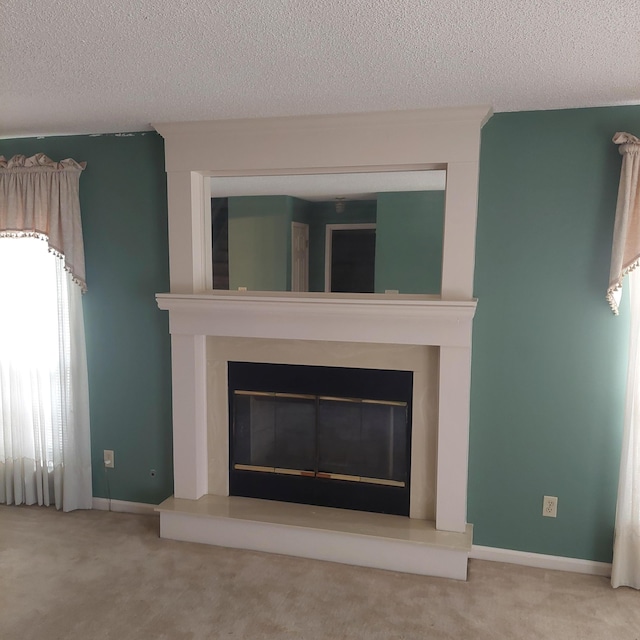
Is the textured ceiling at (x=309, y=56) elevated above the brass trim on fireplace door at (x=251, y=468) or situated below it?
above

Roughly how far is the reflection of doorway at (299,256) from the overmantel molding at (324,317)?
0.08 m

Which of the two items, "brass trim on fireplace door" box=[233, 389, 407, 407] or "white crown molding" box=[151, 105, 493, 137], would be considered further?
"brass trim on fireplace door" box=[233, 389, 407, 407]

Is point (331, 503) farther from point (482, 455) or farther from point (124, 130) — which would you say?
point (124, 130)

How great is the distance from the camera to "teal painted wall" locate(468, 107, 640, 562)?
9.71ft

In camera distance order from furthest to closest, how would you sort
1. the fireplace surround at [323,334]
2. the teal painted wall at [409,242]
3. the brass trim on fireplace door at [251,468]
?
1. the brass trim on fireplace door at [251,468]
2. the teal painted wall at [409,242]
3. the fireplace surround at [323,334]

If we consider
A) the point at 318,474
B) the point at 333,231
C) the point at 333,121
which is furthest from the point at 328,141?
the point at 318,474

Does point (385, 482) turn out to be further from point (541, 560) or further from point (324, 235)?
point (324, 235)

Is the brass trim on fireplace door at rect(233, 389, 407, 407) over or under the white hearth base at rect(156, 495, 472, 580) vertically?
over

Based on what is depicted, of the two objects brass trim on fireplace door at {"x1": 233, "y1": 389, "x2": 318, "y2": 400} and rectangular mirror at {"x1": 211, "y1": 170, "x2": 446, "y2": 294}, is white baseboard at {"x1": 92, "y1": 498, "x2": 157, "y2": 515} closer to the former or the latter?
brass trim on fireplace door at {"x1": 233, "y1": 389, "x2": 318, "y2": 400}

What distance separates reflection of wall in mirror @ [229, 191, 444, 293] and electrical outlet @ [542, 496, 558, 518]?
123 centimetres

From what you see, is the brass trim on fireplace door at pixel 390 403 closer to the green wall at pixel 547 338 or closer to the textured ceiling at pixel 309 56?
the green wall at pixel 547 338

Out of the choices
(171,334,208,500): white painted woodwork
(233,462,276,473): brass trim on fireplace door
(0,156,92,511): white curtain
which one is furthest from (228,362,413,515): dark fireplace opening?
(0,156,92,511): white curtain

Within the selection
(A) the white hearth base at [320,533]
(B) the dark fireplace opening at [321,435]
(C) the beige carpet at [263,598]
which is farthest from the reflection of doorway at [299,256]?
(C) the beige carpet at [263,598]

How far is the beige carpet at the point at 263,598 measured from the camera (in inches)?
104
